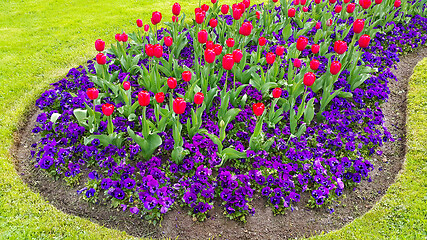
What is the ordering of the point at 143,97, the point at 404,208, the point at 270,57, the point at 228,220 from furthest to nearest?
the point at 270,57, the point at 404,208, the point at 228,220, the point at 143,97

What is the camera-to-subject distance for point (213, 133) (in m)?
3.95

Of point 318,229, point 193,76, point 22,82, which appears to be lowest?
point 318,229

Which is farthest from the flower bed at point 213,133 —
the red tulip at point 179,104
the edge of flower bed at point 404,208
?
the edge of flower bed at point 404,208

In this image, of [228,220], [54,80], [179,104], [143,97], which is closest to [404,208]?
[228,220]

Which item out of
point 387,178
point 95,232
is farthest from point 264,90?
point 95,232

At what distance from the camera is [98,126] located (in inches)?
159

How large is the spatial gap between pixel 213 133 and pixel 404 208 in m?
2.20

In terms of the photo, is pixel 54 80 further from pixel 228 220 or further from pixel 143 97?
pixel 228 220

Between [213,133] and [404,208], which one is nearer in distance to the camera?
[404,208]

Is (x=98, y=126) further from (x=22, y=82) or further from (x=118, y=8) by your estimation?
(x=118, y=8)

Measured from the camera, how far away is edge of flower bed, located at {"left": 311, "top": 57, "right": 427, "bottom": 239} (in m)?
3.22

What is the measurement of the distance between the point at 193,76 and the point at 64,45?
370 centimetres

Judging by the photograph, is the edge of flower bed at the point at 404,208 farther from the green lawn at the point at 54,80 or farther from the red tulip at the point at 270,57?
the red tulip at the point at 270,57

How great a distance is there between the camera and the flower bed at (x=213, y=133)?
346 cm
